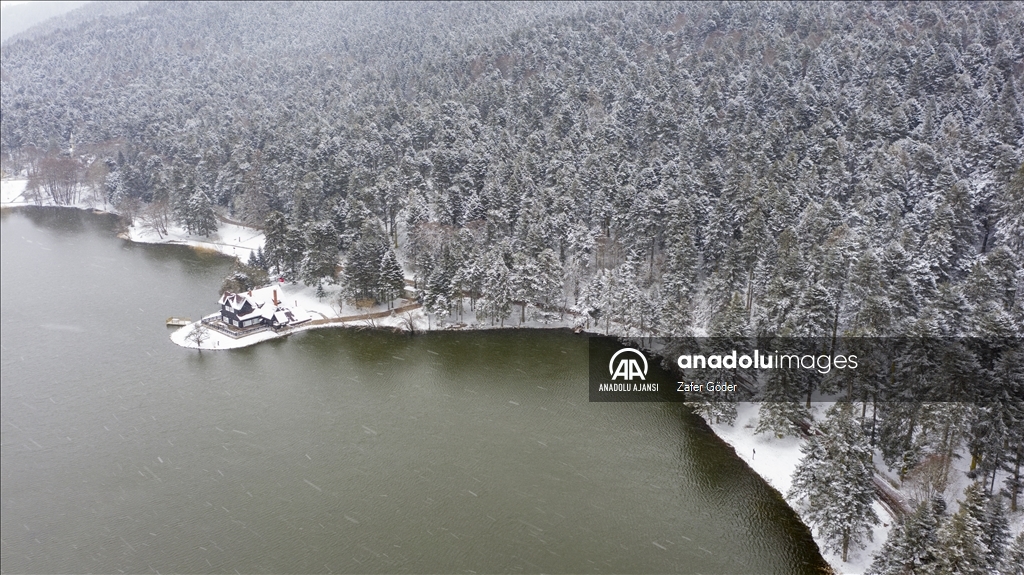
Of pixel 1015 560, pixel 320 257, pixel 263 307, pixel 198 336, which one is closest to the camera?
pixel 1015 560

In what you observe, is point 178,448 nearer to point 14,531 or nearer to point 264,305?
point 14,531

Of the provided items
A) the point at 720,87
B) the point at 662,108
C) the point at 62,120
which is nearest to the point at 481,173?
the point at 662,108

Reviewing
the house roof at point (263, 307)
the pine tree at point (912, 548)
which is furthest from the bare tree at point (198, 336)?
the pine tree at point (912, 548)

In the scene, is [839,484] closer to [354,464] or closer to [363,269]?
[354,464]

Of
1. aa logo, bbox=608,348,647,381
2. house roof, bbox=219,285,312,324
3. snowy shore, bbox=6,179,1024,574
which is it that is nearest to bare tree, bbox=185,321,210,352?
snowy shore, bbox=6,179,1024,574

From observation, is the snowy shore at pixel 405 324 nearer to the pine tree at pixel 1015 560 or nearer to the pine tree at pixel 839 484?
the pine tree at pixel 839 484

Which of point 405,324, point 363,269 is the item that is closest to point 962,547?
point 405,324

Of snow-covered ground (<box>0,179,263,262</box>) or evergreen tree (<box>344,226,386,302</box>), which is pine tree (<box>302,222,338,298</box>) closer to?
evergreen tree (<box>344,226,386,302</box>)

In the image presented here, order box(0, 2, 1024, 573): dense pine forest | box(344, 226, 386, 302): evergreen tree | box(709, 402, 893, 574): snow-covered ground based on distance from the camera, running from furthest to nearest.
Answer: box(344, 226, 386, 302): evergreen tree → box(0, 2, 1024, 573): dense pine forest → box(709, 402, 893, 574): snow-covered ground
